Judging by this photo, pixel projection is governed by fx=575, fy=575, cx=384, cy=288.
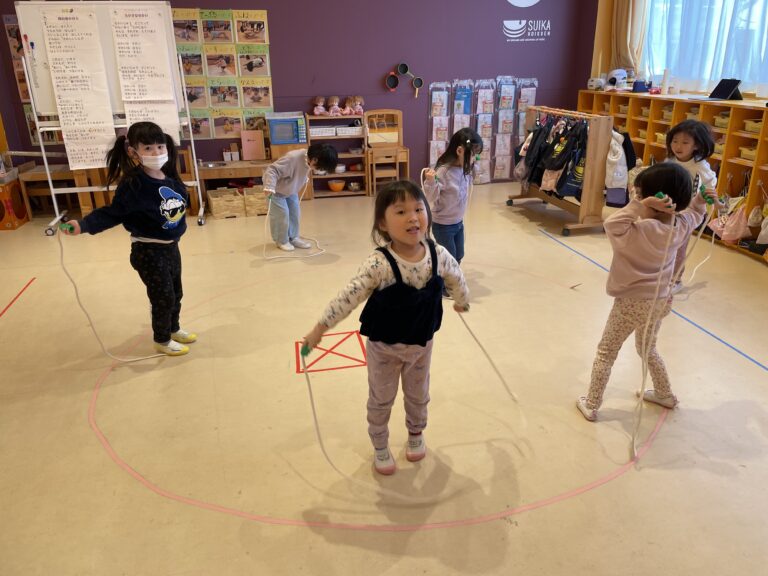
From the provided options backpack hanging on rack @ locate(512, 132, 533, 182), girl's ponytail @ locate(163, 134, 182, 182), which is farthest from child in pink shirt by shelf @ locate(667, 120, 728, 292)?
girl's ponytail @ locate(163, 134, 182, 182)

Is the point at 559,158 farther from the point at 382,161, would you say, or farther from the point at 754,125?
the point at 382,161

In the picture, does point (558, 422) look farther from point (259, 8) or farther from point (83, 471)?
point (259, 8)

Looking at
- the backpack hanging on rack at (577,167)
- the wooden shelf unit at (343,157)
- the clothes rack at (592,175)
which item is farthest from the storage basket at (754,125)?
the wooden shelf unit at (343,157)

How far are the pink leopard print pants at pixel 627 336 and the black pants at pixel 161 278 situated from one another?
223cm

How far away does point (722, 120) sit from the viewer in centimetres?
505

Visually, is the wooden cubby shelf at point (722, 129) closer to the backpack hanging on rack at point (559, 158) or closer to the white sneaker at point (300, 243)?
the backpack hanging on rack at point (559, 158)

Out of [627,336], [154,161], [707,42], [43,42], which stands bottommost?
[627,336]

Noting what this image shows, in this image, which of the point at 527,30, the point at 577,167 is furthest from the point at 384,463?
the point at 527,30

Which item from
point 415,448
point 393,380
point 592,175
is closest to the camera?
point 393,380

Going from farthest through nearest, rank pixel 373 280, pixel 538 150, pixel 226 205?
pixel 226 205 < pixel 538 150 < pixel 373 280

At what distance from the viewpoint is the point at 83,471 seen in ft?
7.92

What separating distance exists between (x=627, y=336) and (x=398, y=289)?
1.17 metres

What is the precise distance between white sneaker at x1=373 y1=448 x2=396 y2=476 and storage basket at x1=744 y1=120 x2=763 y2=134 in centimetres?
423

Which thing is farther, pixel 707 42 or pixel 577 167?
pixel 707 42
